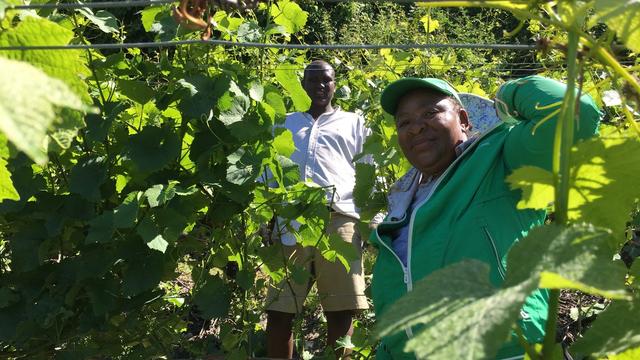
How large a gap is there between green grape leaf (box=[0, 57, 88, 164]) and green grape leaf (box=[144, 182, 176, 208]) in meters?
1.83

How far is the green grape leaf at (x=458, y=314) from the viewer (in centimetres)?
53

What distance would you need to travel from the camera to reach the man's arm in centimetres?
156

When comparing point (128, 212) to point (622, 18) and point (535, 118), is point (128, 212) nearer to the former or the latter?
point (535, 118)

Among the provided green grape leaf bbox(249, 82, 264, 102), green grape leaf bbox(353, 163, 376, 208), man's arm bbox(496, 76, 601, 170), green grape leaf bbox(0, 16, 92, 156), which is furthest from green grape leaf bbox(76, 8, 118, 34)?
green grape leaf bbox(0, 16, 92, 156)

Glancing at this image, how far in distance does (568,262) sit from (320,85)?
3788mm

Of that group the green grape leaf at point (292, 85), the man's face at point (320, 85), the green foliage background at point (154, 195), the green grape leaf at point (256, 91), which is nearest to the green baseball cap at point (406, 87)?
the green foliage background at point (154, 195)

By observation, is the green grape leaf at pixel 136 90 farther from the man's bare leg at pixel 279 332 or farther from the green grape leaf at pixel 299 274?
the man's bare leg at pixel 279 332

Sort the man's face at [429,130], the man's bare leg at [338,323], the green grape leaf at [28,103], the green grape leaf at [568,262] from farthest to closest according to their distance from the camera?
the man's bare leg at [338,323], the man's face at [429,130], the green grape leaf at [568,262], the green grape leaf at [28,103]

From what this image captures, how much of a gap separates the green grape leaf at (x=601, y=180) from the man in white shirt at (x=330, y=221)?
2811 millimetres

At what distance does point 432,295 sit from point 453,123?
4.95 ft

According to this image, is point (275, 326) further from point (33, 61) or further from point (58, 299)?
point (33, 61)

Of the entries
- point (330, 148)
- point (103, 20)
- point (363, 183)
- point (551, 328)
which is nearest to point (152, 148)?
point (103, 20)

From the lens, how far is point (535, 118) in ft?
5.58

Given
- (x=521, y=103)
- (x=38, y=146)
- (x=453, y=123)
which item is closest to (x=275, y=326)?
(x=453, y=123)
